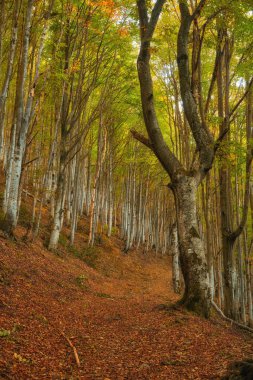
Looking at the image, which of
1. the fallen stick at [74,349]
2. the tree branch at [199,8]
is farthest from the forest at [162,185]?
the tree branch at [199,8]

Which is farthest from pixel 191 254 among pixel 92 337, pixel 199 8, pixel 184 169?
pixel 199 8

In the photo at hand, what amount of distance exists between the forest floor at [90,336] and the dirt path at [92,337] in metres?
0.01

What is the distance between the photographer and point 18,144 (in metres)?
8.78

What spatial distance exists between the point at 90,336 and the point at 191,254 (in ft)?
8.40

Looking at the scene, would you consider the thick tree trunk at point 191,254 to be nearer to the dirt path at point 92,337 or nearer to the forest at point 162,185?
the forest at point 162,185

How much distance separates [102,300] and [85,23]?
9766 mm

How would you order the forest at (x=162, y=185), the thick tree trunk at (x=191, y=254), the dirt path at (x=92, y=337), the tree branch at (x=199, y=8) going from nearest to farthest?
1. the dirt path at (x=92, y=337)
2. the forest at (x=162, y=185)
3. the thick tree trunk at (x=191, y=254)
4. the tree branch at (x=199, y=8)

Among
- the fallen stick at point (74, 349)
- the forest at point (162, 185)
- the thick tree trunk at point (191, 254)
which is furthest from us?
the thick tree trunk at point (191, 254)

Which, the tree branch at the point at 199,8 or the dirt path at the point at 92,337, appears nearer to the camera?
the dirt path at the point at 92,337

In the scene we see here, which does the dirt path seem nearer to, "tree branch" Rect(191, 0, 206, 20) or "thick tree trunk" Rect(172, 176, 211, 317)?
"thick tree trunk" Rect(172, 176, 211, 317)

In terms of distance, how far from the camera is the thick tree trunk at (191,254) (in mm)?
6594

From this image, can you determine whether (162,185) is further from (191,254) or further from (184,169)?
(191,254)

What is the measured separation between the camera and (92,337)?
5.46 meters

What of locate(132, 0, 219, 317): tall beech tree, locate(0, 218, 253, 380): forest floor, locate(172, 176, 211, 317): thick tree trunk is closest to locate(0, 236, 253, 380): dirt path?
locate(0, 218, 253, 380): forest floor
